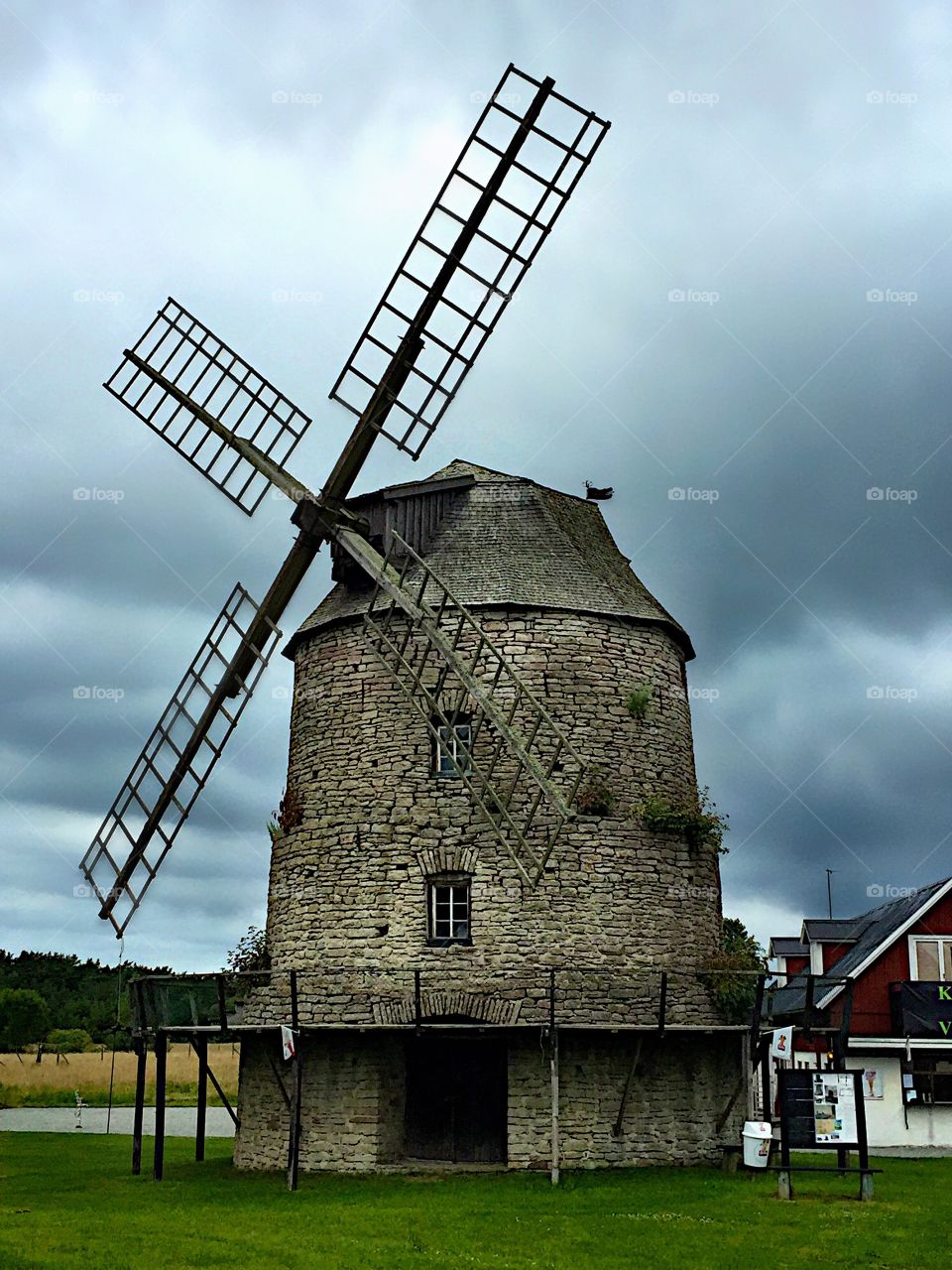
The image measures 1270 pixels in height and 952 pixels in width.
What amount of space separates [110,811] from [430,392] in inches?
331

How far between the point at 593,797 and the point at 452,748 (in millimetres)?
2257

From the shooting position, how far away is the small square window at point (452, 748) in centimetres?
1820

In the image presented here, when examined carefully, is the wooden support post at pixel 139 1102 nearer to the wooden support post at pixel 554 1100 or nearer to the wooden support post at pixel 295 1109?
the wooden support post at pixel 295 1109

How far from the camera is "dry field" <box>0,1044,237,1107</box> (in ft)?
128

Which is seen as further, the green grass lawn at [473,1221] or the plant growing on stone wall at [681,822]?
the plant growing on stone wall at [681,822]

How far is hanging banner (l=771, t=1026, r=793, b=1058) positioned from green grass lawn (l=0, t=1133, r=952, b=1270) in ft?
5.59

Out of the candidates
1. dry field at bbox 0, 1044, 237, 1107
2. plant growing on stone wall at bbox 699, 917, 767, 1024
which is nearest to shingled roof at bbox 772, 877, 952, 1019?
plant growing on stone wall at bbox 699, 917, 767, 1024

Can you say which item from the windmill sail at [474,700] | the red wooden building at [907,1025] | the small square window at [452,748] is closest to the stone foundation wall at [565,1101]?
the windmill sail at [474,700]

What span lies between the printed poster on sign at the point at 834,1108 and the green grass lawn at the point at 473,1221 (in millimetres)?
781

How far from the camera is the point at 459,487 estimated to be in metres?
21.9

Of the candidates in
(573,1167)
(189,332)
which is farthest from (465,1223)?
(189,332)

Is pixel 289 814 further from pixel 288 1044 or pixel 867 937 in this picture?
pixel 867 937

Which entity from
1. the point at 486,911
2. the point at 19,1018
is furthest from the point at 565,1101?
the point at 19,1018

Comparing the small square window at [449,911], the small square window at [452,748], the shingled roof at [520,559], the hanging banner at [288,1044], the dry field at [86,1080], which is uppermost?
the shingled roof at [520,559]
